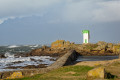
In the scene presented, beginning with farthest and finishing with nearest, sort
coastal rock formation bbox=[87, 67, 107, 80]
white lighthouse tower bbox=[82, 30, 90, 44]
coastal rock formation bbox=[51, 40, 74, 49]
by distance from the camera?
white lighthouse tower bbox=[82, 30, 90, 44] → coastal rock formation bbox=[51, 40, 74, 49] → coastal rock formation bbox=[87, 67, 107, 80]

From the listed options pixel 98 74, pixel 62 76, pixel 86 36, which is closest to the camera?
pixel 98 74

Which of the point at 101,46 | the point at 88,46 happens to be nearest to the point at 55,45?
the point at 88,46

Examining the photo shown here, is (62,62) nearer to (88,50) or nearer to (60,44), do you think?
(88,50)

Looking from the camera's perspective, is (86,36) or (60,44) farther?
(86,36)

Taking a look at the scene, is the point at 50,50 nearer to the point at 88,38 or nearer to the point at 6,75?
the point at 88,38

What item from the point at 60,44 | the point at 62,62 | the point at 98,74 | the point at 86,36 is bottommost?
the point at 62,62

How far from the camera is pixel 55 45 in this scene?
54438mm

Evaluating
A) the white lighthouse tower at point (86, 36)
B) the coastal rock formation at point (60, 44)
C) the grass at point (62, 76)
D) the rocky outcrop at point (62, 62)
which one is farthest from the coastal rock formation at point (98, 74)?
the white lighthouse tower at point (86, 36)

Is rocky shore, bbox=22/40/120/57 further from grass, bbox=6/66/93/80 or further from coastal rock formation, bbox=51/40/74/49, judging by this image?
grass, bbox=6/66/93/80

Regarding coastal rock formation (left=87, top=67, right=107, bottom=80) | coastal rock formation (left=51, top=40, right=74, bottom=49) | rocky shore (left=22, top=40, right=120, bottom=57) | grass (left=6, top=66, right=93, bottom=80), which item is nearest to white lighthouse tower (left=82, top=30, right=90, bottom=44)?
coastal rock formation (left=51, top=40, right=74, bottom=49)

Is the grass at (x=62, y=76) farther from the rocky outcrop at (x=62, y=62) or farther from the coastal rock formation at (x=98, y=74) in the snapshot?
the rocky outcrop at (x=62, y=62)

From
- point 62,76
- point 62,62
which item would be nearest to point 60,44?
point 62,62

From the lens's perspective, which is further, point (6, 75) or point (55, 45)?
point (55, 45)

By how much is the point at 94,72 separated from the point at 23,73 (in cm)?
597
